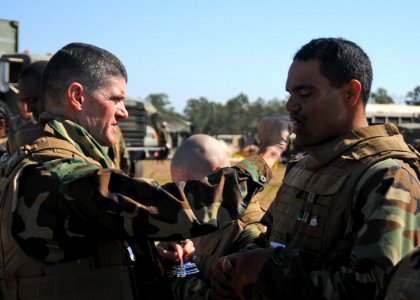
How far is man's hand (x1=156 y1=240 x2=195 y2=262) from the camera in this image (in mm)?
3121

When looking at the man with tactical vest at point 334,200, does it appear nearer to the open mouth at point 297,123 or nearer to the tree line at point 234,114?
the open mouth at point 297,123

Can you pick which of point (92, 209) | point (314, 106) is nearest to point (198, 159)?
point (314, 106)

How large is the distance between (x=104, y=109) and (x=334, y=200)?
1080 millimetres

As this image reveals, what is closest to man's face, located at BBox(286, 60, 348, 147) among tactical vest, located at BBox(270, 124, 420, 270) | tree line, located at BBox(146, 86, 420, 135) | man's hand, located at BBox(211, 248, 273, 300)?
tactical vest, located at BBox(270, 124, 420, 270)

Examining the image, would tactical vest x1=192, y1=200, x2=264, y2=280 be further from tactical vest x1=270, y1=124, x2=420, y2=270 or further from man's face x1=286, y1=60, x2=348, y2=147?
man's face x1=286, y1=60, x2=348, y2=147

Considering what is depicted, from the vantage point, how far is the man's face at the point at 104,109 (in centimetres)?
266

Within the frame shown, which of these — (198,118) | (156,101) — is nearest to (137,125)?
(198,118)

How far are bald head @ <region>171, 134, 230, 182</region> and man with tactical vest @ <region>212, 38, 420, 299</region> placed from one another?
0.46 metres

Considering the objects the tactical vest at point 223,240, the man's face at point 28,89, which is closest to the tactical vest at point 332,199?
the tactical vest at point 223,240

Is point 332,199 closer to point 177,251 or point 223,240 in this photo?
point 223,240

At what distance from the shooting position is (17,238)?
2.30 m

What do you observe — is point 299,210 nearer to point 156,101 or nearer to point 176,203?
point 176,203

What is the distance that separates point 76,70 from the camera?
8.68 ft

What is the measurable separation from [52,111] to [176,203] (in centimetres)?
78
